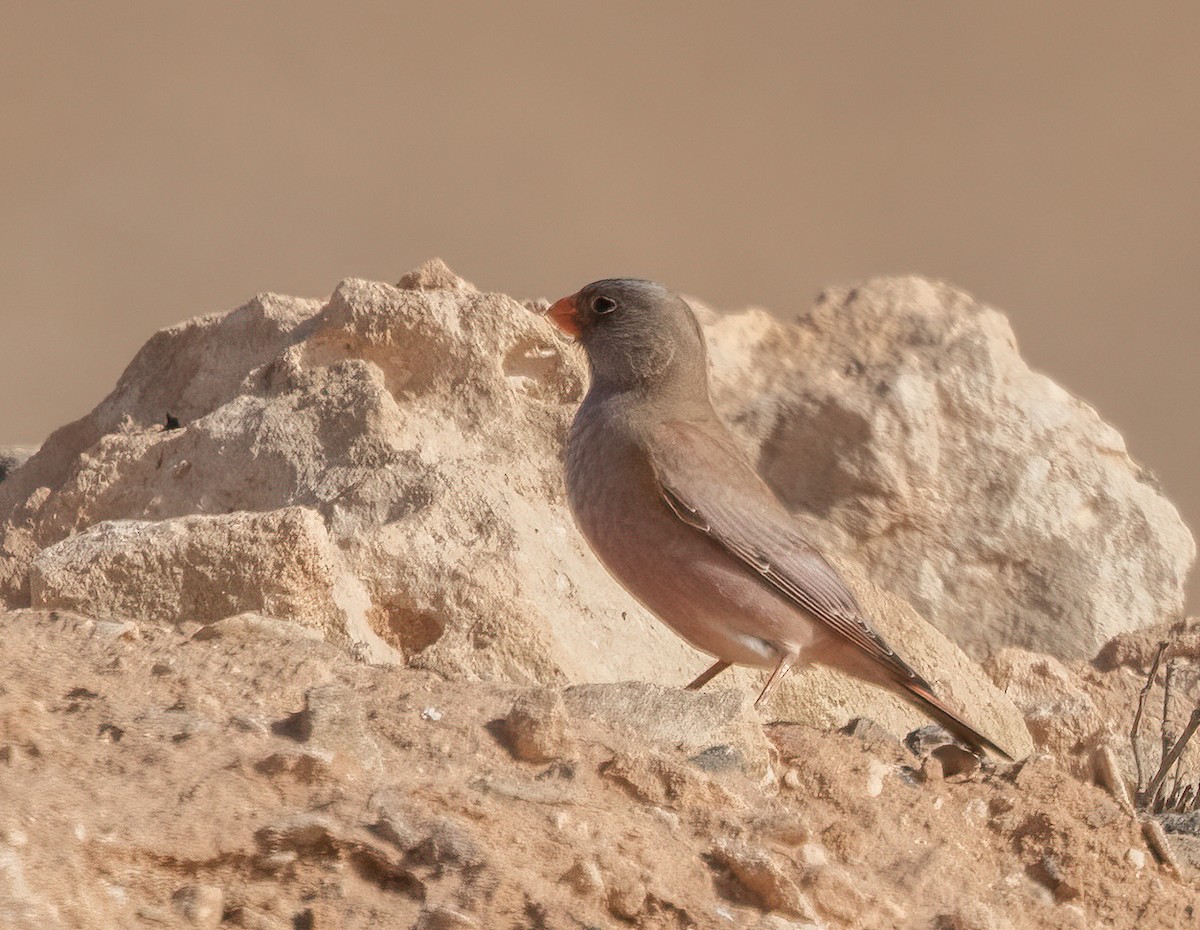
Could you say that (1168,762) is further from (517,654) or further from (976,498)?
(976,498)

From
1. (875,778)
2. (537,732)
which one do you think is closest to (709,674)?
(875,778)

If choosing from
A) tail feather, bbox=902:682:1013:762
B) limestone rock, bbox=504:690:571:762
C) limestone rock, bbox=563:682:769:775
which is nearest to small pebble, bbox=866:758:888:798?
limestone rock, bbox=563:682:769:775

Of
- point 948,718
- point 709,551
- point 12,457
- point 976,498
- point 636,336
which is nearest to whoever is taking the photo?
point 948,718

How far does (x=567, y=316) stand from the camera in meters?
6.15

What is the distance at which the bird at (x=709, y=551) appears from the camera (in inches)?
213

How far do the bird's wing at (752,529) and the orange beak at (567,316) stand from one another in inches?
24.5

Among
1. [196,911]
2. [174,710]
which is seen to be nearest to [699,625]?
[174,710]

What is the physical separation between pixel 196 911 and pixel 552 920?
0.67 m

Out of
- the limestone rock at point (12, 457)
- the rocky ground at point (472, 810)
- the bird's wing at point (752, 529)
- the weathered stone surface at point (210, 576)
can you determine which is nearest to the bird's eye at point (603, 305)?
the bird's wing at point (752, 529)

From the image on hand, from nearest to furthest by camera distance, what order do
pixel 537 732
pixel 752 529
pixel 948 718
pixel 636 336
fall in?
pixel 537 732
pixel 948 718
pixel 752 529
pixel 636 336

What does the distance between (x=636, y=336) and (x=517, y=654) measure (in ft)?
4.90

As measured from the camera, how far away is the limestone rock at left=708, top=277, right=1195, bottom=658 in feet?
25.6

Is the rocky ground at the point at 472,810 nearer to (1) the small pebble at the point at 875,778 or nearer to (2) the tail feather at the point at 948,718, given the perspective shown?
(1) the small pebble at the point at 875,778

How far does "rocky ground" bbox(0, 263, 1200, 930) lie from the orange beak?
0.56 ft
